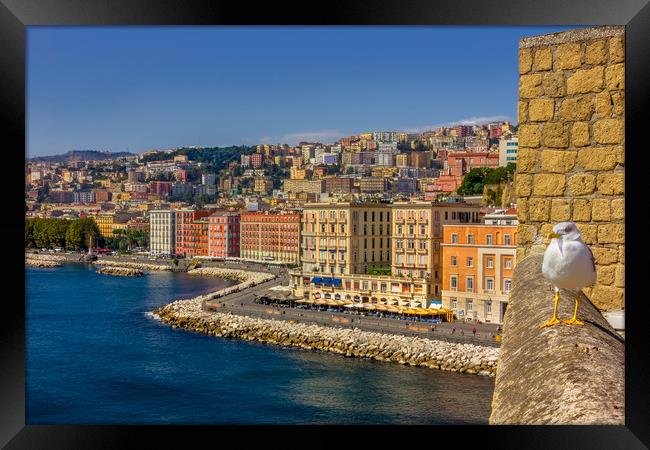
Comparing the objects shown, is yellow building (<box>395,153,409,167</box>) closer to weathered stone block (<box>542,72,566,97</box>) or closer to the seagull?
weathered stone block (<box>542,72,566,97</box>)

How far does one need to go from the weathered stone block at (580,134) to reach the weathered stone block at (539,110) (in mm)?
61

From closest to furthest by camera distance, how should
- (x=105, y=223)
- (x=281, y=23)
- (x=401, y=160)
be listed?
(x=281, y=23)
(x=105, y=223)
(x=401, y=160)

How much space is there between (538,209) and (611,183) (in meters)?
0.16

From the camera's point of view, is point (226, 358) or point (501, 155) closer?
point (226, 358)

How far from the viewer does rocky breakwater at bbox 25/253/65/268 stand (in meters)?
32.3

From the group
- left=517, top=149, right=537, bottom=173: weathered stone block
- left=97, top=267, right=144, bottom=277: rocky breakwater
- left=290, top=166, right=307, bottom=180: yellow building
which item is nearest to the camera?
left=517, top=149, right=537, bottom=173: weathered stone block

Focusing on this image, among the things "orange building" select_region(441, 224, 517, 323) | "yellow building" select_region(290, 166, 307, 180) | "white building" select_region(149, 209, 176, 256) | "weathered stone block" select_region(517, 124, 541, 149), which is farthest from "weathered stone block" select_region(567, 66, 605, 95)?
"yellow building" select_region(290, 166, 307, 180)

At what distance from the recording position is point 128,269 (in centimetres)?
3072

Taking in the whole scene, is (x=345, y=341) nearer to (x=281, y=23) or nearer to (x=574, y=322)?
(x=281, y=23)

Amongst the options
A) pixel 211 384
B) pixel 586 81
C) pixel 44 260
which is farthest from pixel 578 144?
pixel 44 260

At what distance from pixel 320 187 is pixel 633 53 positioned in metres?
46.9

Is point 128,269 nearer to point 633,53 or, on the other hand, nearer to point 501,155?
point 501,155

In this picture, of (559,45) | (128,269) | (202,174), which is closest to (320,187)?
(202,174)

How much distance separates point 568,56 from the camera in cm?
171
